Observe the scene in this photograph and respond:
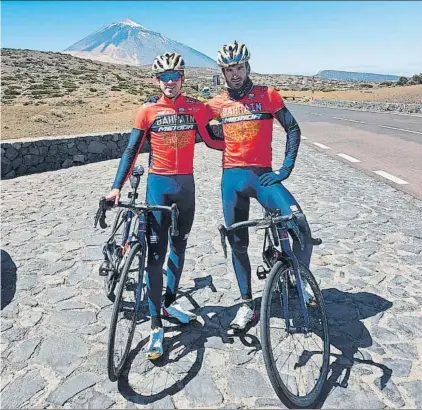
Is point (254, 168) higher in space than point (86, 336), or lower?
higher

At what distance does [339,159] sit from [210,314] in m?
10.6

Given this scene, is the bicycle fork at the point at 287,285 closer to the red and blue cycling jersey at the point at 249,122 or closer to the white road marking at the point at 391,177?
the red and blue cycling jersey at the point at 249,122

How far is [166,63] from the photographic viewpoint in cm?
367

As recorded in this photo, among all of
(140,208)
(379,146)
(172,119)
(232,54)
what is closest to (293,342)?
(140,208)

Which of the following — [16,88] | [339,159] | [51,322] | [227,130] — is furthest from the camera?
[16,88]

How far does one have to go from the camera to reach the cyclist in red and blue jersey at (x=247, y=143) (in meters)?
3.72

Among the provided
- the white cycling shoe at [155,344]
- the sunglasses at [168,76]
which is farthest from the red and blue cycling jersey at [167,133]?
the white cycling shoe at [155,344]

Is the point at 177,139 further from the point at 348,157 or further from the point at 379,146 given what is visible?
the point at 379,146

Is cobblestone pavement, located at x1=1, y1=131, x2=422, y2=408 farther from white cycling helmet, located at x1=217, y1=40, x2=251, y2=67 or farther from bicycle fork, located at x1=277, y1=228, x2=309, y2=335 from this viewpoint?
white cycling helmet, located at x1=217, y1=40, x2=251, y2=67

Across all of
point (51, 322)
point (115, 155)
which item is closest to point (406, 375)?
point (51, 322)

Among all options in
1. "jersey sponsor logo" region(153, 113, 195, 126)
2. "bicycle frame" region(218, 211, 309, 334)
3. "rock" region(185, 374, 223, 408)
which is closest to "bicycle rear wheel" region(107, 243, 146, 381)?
"rock" region(185, 374, 223, 408)

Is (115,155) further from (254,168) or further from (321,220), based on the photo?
(254,168)

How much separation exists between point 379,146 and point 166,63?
46.4 ft

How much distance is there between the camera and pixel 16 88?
50.9 metres
